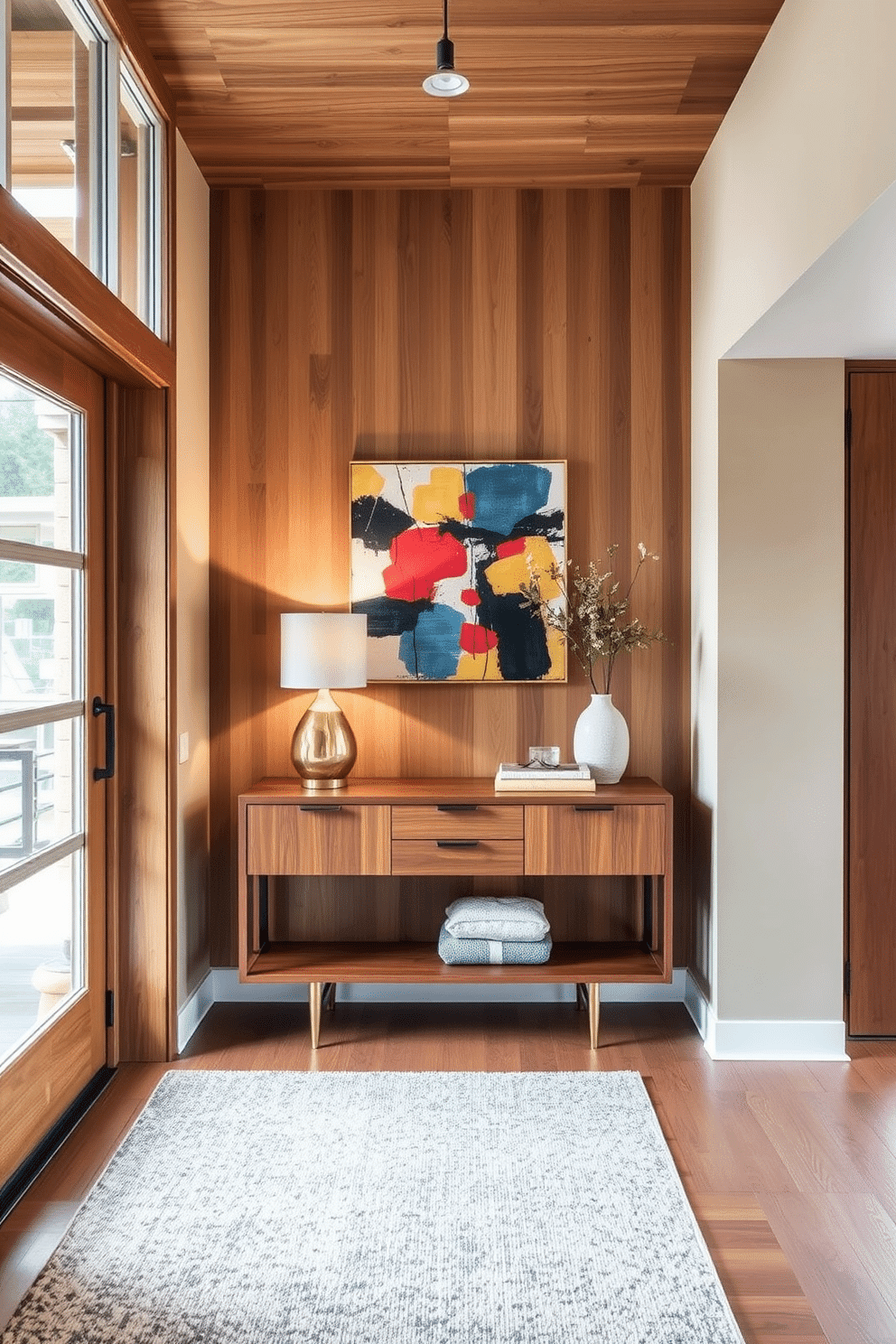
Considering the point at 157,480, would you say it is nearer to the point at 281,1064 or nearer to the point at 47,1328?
the point at 281,1064

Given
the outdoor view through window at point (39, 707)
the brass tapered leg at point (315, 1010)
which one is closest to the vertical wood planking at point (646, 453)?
the brass tapered leg at point (315, 1010)

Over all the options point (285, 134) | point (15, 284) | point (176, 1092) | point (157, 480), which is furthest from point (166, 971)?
point (285, 134)

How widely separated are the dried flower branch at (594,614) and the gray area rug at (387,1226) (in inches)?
54.8

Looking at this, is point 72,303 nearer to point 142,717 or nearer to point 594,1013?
point 142,717

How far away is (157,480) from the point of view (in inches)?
125

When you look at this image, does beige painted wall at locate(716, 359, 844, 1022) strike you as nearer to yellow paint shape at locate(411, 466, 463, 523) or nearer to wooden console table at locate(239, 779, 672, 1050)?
wooden console table at locate(239, 779, 672, 1050)

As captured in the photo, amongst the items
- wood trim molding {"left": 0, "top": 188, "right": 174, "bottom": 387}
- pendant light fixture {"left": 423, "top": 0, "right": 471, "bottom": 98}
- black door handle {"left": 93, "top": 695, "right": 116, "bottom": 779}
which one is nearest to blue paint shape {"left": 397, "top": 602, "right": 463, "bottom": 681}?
black door handle {"left": 93, "top": 695, "right": 116, "bottom": 779}

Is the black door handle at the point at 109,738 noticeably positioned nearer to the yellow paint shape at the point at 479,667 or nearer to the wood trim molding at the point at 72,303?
the wood trim molding at the point at 72,303

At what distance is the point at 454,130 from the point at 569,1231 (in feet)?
10.1

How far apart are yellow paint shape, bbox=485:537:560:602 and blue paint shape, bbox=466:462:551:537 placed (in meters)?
0.10

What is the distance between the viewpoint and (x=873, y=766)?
11.2ft

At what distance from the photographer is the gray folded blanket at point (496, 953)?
338cm

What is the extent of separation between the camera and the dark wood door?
3.40m

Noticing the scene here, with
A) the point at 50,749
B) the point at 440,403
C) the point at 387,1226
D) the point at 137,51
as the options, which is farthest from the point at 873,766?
the point at 137,51
